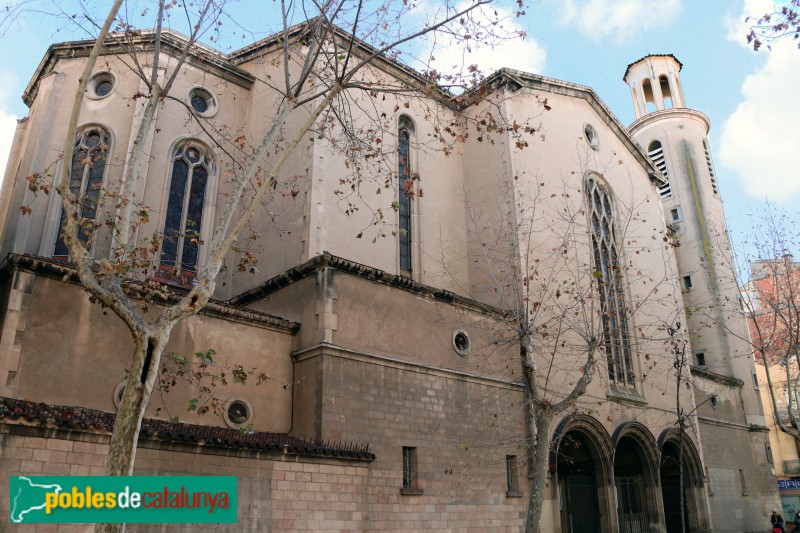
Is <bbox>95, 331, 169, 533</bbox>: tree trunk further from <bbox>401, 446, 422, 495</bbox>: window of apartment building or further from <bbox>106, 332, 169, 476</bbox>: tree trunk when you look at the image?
<bbox>401, 446, 422, 495</bbox>: window of apartment building

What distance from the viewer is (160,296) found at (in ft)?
38.6

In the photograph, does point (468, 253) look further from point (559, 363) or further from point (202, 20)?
point (202, 20)

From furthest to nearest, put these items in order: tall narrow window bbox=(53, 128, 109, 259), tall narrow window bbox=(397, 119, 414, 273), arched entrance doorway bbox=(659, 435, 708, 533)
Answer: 1. arched entrance doorway bbox=(659, 435, 708, 533)
2. tall narrow window bbox=(397, 119, 414, 273)
3. tall narrow window bbox=(53, 128, 109, 259)

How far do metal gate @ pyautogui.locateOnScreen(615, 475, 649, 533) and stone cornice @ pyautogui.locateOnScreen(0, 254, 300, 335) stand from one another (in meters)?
11.4

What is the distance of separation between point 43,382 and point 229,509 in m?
6.29

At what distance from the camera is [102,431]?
899cm

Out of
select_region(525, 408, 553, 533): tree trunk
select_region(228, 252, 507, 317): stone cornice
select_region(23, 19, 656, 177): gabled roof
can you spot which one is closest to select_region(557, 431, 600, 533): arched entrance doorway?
select_region(228, 252, 507, 317): stone cornice

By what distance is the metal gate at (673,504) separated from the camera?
20875 millimetres

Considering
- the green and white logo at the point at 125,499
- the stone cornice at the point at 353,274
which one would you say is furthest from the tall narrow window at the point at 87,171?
the green and white logo at the point at 125,499

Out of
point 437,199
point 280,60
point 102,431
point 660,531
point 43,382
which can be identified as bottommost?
point 660,531

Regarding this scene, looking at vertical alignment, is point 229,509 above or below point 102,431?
below

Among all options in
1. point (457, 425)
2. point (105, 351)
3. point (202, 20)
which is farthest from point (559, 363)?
point (202, 20)

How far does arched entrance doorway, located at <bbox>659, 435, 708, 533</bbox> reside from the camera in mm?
20703

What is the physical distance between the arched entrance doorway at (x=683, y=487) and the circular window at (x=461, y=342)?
9052 mm
